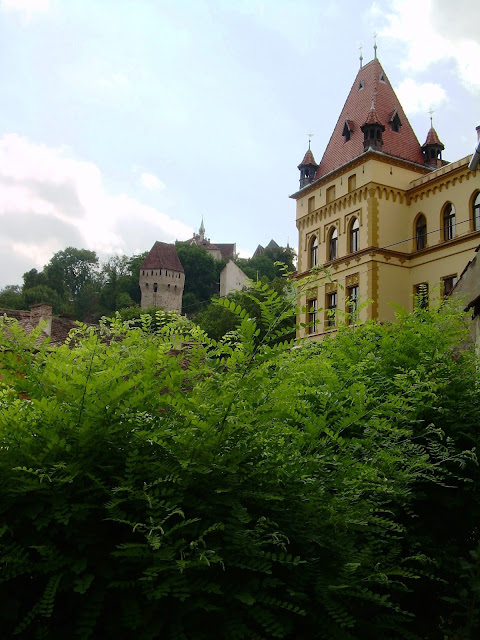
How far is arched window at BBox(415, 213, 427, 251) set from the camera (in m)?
Result: 37.9

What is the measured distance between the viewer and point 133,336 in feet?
11.5

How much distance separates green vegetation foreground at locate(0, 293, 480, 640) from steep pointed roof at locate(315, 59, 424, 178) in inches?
1517

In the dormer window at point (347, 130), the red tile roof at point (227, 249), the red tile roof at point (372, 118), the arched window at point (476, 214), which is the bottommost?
the arched window at point (476, 214)

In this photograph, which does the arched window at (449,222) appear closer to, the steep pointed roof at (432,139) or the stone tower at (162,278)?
the steep pointed roof at (432,139)

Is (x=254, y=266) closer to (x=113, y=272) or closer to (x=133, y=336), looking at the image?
(x=113, y=272)

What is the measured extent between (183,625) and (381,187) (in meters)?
38.1

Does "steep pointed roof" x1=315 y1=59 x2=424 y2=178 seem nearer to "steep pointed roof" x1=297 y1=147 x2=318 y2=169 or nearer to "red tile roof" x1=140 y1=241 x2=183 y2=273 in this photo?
"steep pointed roof" x1=297 y1=147 x2=318 y2=169

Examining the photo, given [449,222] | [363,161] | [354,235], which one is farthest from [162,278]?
[449,222]

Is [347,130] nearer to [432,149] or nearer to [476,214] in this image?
[432,149]

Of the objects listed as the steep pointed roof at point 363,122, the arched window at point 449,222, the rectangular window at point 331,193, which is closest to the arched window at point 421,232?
the arched window at point 449,222

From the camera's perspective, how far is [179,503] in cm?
A: 285

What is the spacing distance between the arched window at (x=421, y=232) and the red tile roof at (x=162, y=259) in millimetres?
66334

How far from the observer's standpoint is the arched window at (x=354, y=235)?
39312mm

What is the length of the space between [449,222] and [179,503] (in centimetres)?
3609
